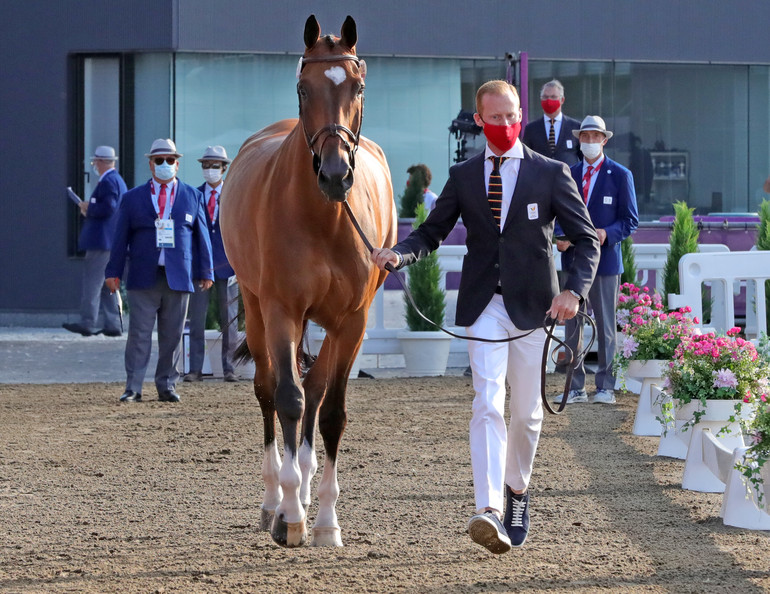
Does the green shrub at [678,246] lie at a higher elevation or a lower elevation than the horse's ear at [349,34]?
lower

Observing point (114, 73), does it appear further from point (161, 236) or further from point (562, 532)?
point (562, 532)

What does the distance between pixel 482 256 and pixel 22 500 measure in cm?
301

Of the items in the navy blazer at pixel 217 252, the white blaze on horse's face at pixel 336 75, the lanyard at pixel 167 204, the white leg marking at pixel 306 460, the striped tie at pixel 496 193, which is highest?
the white blaze on horse's face at pixel 336 75

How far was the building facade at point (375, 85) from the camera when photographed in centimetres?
1870

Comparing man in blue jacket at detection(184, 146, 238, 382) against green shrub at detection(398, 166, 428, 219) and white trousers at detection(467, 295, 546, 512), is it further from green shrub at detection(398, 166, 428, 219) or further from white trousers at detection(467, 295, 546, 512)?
white trousers at detection(467, 295, 546, 512)

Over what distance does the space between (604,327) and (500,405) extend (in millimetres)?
5646

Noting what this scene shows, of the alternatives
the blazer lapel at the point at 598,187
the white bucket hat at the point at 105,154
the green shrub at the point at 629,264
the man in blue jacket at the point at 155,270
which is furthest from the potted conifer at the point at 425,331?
the white bucket hat at the point at 105,154

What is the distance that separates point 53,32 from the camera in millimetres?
18703

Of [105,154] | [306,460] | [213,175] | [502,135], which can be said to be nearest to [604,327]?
[213,175]

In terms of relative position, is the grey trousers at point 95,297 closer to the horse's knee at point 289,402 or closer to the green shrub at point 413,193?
the green shrub at point 413,193

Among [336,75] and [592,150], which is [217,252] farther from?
[336,75]

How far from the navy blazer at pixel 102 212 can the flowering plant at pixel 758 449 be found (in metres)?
11.7

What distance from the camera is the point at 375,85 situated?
787 inches

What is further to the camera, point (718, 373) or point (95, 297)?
point (95, 297)
